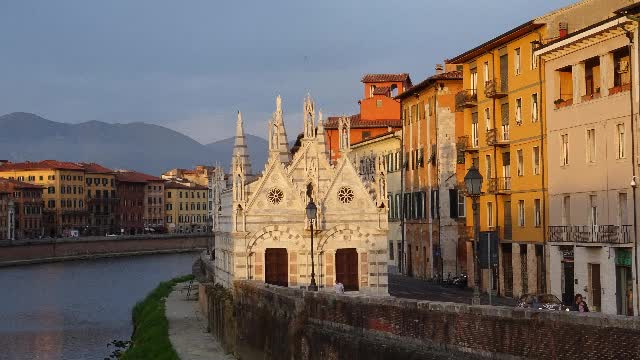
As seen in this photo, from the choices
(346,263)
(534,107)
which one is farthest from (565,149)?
(346,263)

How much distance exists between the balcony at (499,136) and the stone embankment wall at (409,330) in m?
19.6

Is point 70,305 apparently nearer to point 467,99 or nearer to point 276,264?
point 467,99

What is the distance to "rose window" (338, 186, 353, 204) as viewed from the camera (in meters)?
43.7

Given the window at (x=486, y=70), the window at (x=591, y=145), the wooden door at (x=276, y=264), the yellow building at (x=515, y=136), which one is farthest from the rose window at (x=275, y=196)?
the window at (x=486, y=70)

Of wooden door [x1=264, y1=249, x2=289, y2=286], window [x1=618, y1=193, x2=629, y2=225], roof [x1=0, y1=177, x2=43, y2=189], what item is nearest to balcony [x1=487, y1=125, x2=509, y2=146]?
window [x1=618, y1=193, x2=629, y2=225]

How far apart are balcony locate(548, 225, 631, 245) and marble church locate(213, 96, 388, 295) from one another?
786cm

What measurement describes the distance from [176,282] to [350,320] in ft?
217

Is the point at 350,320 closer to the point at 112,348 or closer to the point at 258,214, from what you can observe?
the point at 258,214

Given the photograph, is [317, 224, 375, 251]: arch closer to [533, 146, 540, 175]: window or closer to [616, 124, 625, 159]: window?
[616, 124, 625, 159]: window

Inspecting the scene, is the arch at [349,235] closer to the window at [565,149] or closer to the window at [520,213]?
the window at [565,149]

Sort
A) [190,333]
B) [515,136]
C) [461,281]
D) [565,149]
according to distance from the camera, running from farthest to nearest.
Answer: [461,281] < [515,136] < [190,333] < [565,149]

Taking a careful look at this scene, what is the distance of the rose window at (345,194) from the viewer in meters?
43.7

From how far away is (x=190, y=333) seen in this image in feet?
167

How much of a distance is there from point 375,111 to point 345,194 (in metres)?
55.6
